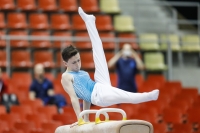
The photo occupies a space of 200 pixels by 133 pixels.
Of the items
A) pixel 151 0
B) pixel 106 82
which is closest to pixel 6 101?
pixel 106 82

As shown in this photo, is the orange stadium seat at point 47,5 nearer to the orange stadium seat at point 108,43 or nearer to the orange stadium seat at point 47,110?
the orange stadium seat at point 108,43

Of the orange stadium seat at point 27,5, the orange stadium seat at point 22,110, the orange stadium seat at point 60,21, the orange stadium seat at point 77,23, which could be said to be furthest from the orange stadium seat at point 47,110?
the orange stadium seat at point 27,5

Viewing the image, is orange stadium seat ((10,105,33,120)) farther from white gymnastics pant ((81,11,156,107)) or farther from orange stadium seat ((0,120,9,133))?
white gymnastics pant ((81,11,156,107))

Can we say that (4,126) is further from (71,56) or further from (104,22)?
(104,22)

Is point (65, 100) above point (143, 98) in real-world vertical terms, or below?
below

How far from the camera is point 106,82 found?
7.21 meters

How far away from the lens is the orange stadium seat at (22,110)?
33.4 ft

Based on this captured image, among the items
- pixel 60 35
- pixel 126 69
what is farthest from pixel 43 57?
pixel 126 69

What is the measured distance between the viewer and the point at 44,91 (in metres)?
11.3

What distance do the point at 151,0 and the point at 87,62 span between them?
3.42 meters

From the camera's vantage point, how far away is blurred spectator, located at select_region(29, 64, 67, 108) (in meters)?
11.2

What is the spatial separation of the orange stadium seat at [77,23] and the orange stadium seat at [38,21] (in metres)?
0.66

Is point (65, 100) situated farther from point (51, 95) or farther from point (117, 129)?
point (117, 129)

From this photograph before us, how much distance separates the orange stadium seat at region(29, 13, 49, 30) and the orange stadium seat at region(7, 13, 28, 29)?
17 cm
